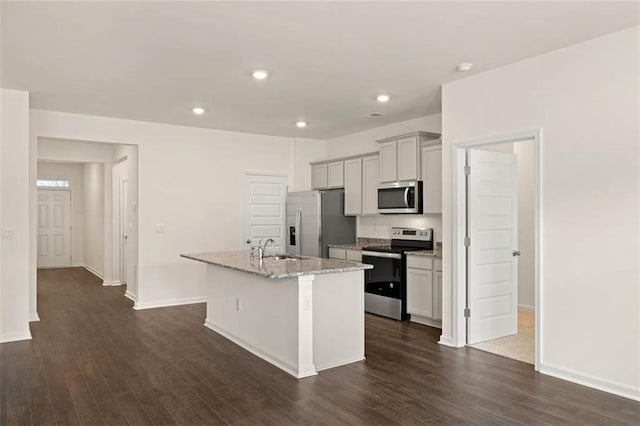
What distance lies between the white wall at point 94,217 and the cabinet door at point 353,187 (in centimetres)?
532

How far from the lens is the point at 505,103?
13.3ft

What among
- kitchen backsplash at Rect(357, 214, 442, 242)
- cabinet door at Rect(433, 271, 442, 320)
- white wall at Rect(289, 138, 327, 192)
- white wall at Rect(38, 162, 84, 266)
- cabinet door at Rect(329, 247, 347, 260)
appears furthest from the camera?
white wall at Rect(38, 162, 84, 266)

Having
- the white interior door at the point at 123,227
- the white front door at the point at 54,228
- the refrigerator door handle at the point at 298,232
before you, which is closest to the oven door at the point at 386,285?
the refrigerator door handle at the point at 298,232

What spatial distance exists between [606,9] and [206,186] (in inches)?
219

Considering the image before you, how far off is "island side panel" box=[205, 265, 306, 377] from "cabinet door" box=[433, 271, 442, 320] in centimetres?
205

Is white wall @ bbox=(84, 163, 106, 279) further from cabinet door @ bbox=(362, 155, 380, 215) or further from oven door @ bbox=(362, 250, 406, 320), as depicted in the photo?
oven door @ bbox=(362, 250, 406, 320)

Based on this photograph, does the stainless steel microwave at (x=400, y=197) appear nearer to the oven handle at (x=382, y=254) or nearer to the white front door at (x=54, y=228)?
the oven handle at (x=382, y=254)

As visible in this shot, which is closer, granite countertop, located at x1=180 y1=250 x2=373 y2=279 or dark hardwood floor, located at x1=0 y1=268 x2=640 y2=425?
dark hardwood floor, located at x1=0 y1=268 x2=640 y2=425

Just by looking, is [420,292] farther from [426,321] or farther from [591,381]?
[591,381]

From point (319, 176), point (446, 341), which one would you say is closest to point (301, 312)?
point (446, 341)

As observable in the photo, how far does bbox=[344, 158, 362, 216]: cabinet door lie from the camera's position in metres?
6.84

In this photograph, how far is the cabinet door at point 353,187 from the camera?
22.4ft

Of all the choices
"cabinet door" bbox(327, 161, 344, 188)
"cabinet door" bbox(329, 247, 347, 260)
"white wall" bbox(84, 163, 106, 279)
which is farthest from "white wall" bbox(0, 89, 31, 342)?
"white wall" bbox(84, 163, 106, 279)

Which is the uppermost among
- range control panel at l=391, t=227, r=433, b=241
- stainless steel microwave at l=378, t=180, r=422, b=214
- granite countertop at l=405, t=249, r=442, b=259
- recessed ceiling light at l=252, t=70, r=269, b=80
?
recessed ceiling light at l=252, t=70, r=269, b=80
